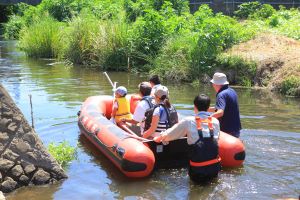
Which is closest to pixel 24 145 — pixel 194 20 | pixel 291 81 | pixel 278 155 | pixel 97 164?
pixel 97 164

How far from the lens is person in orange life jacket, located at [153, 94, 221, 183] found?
6148mm

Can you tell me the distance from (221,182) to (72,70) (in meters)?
12.7

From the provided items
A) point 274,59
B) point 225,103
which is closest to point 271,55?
point 274,59

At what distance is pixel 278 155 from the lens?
7.59 m

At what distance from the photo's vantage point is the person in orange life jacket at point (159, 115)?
690cm

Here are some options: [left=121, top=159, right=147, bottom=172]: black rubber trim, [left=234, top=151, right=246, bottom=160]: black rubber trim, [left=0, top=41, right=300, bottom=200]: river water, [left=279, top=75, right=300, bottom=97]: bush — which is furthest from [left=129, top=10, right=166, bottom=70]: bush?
[left=121, top=159, right=147, bottom=172]: black rubber trim

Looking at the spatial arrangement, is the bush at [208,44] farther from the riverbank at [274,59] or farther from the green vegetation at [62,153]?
the green vegetation at [62,153]

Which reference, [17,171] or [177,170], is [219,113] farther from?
[17,171]

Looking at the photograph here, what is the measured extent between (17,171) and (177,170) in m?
2.28

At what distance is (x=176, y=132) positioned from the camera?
6316 mm

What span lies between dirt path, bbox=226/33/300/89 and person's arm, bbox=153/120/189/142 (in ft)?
24.2

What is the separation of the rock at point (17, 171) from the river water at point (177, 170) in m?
0.20

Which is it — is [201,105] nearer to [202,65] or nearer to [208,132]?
[208,132]

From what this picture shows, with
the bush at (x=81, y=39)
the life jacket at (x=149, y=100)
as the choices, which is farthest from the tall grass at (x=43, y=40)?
the life jacket at (x=149, y=100)
